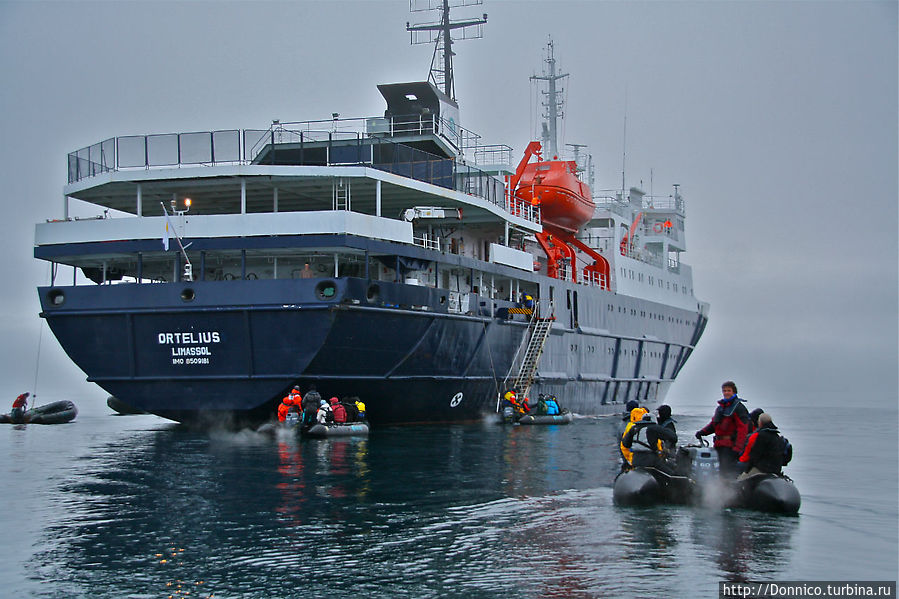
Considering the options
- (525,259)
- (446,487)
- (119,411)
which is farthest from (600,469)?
(119,411)

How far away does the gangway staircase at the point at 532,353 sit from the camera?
104 ft

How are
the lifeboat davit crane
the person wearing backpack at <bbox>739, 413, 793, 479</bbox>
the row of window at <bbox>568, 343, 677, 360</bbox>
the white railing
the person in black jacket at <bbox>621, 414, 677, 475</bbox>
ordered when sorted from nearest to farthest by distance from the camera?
the person wearing backpack at <bbox>739, 413, 793, 479</bbox> < the person in black jacket at <bbox>621, 414, 677, 475</bbox> < the white railing < the row of window at <bbox>568, 343, 677, 360</bbox> < the lifeboat davit crane

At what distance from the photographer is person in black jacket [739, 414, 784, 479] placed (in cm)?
1252

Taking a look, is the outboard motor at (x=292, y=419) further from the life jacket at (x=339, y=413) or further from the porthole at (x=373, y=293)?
the porthole at (x=373, y=293)

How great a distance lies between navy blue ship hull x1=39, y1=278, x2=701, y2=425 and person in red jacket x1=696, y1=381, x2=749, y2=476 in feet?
37.6

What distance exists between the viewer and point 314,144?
90.5 ft

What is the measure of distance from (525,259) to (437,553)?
22.8 metres

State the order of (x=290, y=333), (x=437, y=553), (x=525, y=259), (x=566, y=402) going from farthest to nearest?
(x=566, y=402)
(x=525, y=259)
(x=290, y=333)
(x=437, y=553)

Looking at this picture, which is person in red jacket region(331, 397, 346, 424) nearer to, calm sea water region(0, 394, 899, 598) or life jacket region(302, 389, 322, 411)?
life jacket region(302, 389, 322, 411)

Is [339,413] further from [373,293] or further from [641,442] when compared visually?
[641,442]

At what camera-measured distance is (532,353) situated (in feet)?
106

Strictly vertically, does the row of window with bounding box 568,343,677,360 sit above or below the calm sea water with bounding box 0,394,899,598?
above

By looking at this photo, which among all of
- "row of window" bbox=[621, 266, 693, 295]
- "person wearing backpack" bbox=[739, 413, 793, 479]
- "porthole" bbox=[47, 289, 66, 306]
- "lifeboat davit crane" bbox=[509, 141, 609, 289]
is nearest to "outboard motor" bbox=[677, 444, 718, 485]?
"person wearing backpack" bbox=[739, 413, 793, 479]

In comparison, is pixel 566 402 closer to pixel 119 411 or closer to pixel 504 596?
pixel 119 411
